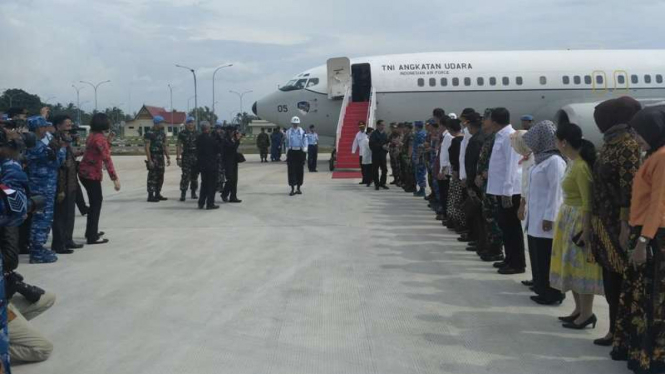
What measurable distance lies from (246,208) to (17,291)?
8.03 meters

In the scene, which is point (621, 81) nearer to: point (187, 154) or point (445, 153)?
point (445, 153)

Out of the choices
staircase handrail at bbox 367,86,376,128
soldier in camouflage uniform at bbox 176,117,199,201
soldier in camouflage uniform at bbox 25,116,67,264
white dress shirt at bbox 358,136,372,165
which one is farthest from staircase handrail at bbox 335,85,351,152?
soldier in camouflage uniform at bbox 25,116,67,264

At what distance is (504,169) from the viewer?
22.9ft

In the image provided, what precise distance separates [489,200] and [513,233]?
48cm

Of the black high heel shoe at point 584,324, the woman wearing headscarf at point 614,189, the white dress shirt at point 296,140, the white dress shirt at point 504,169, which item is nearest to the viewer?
the woman wearing headscarf at point 614,189

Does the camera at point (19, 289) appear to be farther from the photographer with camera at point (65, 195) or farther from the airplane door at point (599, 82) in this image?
the airplane door at point (599, 82)

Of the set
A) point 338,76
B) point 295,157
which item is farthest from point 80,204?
point 338,76

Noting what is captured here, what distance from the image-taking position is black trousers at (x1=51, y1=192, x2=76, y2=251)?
853 centimetres

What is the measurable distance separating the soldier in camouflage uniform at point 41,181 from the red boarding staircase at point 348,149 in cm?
1257

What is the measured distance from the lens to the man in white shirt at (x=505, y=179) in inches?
271

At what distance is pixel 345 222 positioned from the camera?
11039mm

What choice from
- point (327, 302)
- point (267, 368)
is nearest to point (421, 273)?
point (327, 302)

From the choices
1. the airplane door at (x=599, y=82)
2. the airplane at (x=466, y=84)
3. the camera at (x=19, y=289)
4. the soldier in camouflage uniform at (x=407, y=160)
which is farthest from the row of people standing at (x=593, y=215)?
the airplane door at (x=599, y=82)

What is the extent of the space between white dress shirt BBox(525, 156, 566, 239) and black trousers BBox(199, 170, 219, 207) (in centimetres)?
778
